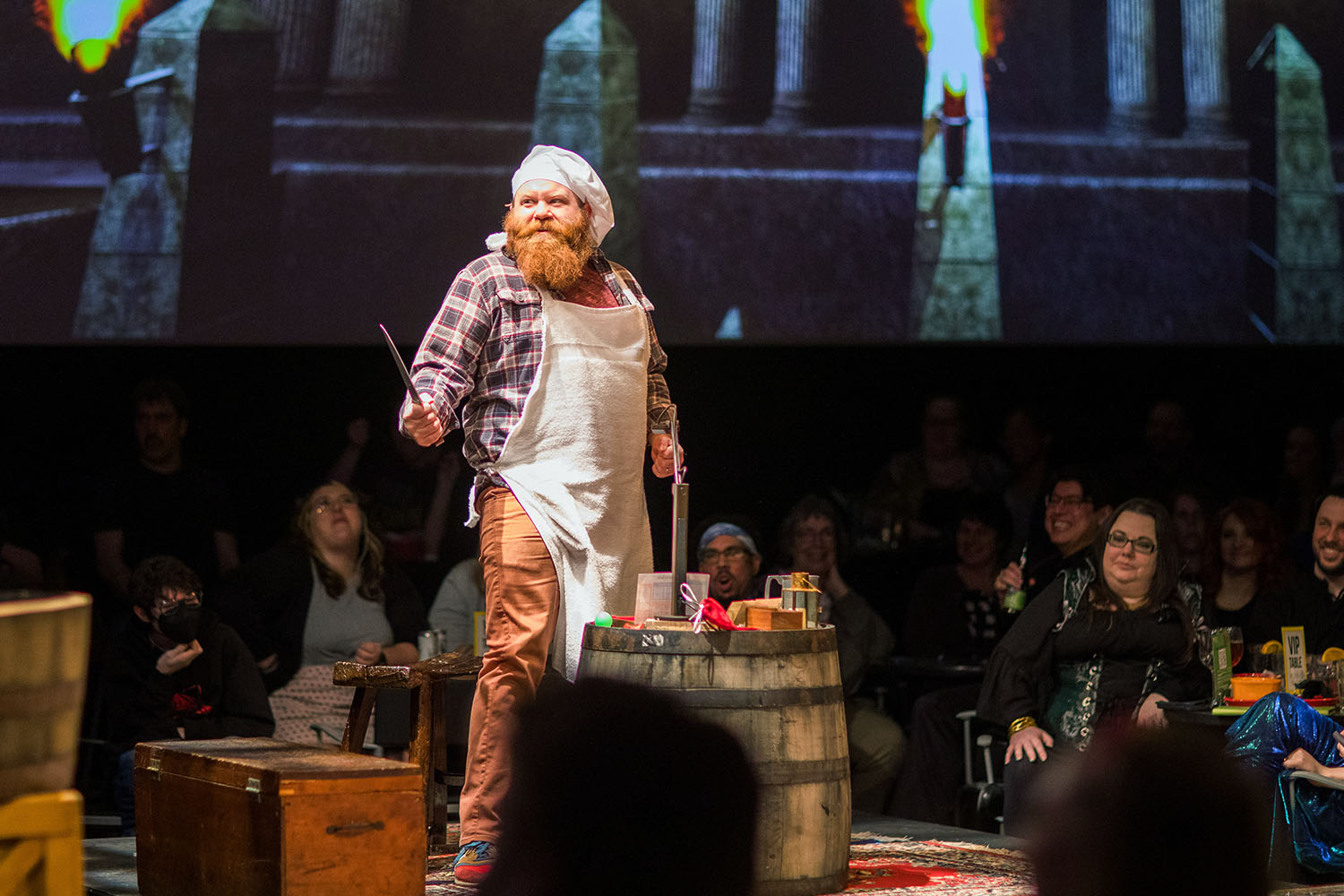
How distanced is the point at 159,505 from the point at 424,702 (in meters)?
2.04

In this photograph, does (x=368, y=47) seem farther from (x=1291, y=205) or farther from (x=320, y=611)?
(x=1291, y=205)

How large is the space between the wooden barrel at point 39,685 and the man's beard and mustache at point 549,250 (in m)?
1.52

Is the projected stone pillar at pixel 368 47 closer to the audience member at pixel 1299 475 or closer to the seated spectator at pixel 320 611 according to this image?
the seated spectator at pixel 320 611

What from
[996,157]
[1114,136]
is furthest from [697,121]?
[1114,136]

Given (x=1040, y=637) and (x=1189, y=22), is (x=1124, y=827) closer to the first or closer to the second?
(x=1040, y=637)

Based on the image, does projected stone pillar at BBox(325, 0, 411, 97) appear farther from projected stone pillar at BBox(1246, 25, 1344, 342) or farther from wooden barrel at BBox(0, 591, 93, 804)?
wooden barrel at BBox(0, 591, 93, 804)

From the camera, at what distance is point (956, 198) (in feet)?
20.1

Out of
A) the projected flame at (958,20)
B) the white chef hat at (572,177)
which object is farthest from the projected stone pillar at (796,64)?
the white chef hat at (572,177)

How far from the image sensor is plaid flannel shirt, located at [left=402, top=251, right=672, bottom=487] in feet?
11.6

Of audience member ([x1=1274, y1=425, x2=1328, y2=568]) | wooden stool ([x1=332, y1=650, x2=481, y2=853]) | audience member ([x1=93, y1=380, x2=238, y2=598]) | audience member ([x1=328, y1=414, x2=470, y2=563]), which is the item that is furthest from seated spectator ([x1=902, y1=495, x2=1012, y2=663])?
audience member ([x1=93, y1=380, x2=238, y2=598])

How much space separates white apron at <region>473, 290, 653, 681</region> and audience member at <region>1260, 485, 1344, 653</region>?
78.5 inches

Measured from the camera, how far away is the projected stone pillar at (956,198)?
6.07m

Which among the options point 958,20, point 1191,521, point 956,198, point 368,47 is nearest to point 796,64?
→ point 958,20

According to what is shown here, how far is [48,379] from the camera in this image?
5.91 meters
